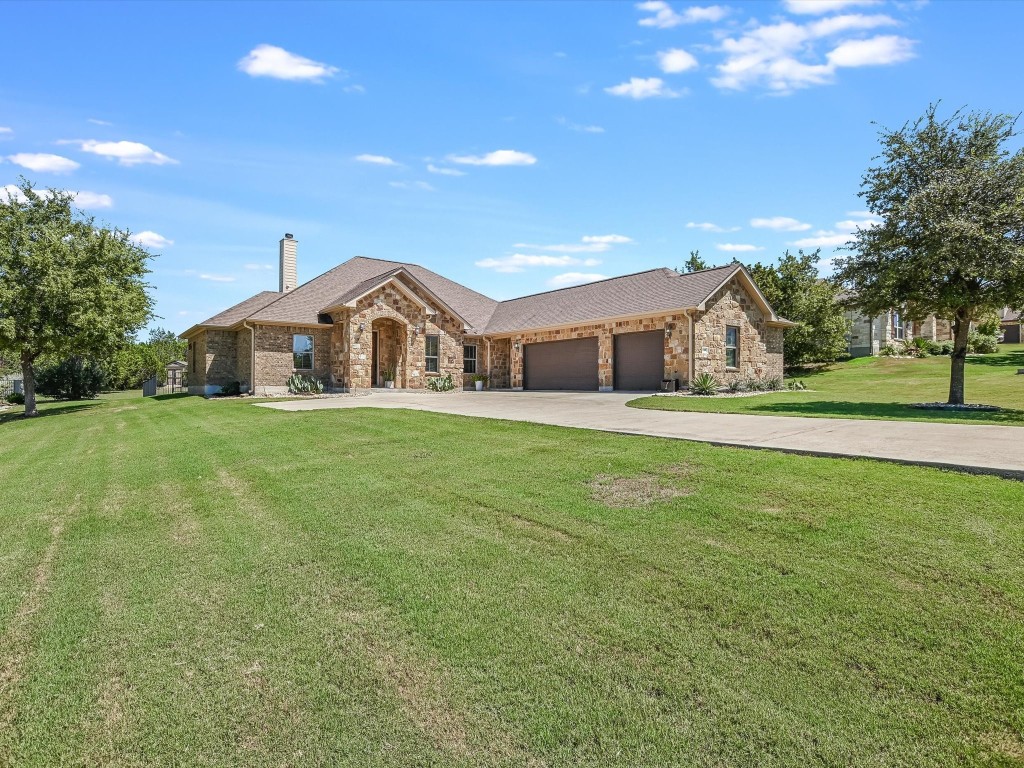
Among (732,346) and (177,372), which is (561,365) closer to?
(732,346)

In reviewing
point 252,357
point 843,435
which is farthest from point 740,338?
point 252,357

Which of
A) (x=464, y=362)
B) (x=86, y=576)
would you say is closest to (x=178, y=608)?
(x=86, y=576)

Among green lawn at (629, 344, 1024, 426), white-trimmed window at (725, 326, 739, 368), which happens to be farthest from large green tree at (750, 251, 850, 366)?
white-trimmed window at (725, 326, 739, 368)

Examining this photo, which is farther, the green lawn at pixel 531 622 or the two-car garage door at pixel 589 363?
the two-car garage door at pixel 589 363

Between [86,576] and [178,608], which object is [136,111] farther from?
[178,608]

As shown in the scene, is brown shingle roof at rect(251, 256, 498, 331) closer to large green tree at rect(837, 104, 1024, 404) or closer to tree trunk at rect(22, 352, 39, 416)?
tree trunk at rect(22, 352, 39, 416)

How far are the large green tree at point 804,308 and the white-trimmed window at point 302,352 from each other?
1018 inches

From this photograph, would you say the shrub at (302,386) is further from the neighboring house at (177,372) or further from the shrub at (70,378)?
the neighboring house at (177,372)

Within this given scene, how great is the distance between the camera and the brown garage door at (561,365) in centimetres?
2477

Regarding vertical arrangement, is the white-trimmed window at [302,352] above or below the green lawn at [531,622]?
above

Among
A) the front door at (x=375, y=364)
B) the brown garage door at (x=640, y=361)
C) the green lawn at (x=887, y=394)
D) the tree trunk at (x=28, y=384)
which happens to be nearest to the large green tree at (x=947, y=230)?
the green lawn at (x=887, y=394)

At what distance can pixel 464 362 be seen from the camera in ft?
92.2

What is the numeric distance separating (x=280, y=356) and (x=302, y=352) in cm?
99

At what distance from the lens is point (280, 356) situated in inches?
941
